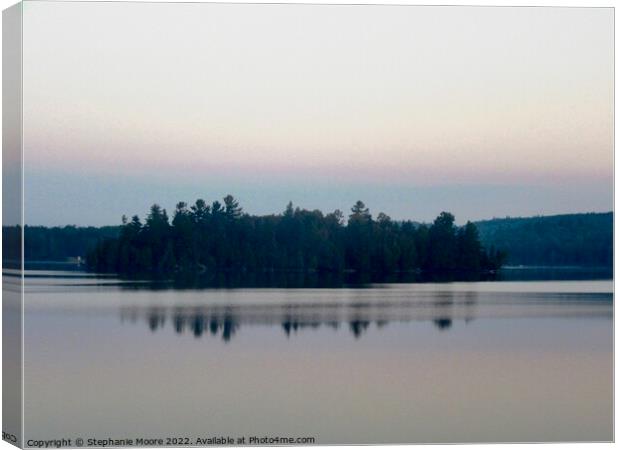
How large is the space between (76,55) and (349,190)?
311 cm

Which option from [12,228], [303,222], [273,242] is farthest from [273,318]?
[12,228]

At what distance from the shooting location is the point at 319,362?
47.0 feet

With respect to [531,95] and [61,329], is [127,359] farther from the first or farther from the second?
[531,95]

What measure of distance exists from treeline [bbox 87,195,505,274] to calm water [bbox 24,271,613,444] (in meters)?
0.26

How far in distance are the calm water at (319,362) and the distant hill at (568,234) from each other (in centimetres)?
29

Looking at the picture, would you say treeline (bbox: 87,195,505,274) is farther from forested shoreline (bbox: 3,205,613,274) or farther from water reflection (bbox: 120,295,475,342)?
water reflection (bbox: 120,295,475,342)

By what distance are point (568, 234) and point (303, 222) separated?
2.79 m

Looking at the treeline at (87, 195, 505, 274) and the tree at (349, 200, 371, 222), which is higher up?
the tree at (349, 200, 371, 222)

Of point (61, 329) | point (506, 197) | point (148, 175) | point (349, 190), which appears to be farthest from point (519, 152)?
point (61, 329)

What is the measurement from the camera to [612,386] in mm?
14602

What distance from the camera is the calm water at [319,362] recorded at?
13.9 metres

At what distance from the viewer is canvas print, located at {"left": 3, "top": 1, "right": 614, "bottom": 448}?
1393 cm

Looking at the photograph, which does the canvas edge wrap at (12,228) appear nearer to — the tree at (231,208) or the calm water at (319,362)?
the calm water at (319,362)


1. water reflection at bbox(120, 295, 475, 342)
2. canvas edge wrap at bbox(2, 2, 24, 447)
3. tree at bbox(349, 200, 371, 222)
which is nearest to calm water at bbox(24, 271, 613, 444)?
water reflection at bbox(120, 295, 475, 342)
